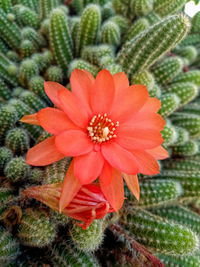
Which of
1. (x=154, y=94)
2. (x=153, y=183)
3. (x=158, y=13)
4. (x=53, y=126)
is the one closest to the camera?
(x=53, y=126)

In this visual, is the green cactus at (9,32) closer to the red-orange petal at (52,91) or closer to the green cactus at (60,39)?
the green cactus at (60,39)

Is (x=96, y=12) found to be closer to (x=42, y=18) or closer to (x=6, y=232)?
(x=42, y=18)

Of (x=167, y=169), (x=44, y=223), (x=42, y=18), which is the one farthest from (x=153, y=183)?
(x=42, y=18)

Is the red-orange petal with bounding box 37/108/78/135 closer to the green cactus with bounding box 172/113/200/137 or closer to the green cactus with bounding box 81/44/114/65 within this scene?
the green cactus with bounding box 81/44/114/65

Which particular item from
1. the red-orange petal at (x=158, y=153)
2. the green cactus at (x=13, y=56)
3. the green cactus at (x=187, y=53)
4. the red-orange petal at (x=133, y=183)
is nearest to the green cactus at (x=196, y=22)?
the green cactus at (x=187, y=53)

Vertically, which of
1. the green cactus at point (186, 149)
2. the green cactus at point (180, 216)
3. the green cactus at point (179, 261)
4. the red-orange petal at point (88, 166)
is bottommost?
the green cactus at point (179, 261)

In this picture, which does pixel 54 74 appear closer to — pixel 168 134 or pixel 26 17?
pixel 26 17
